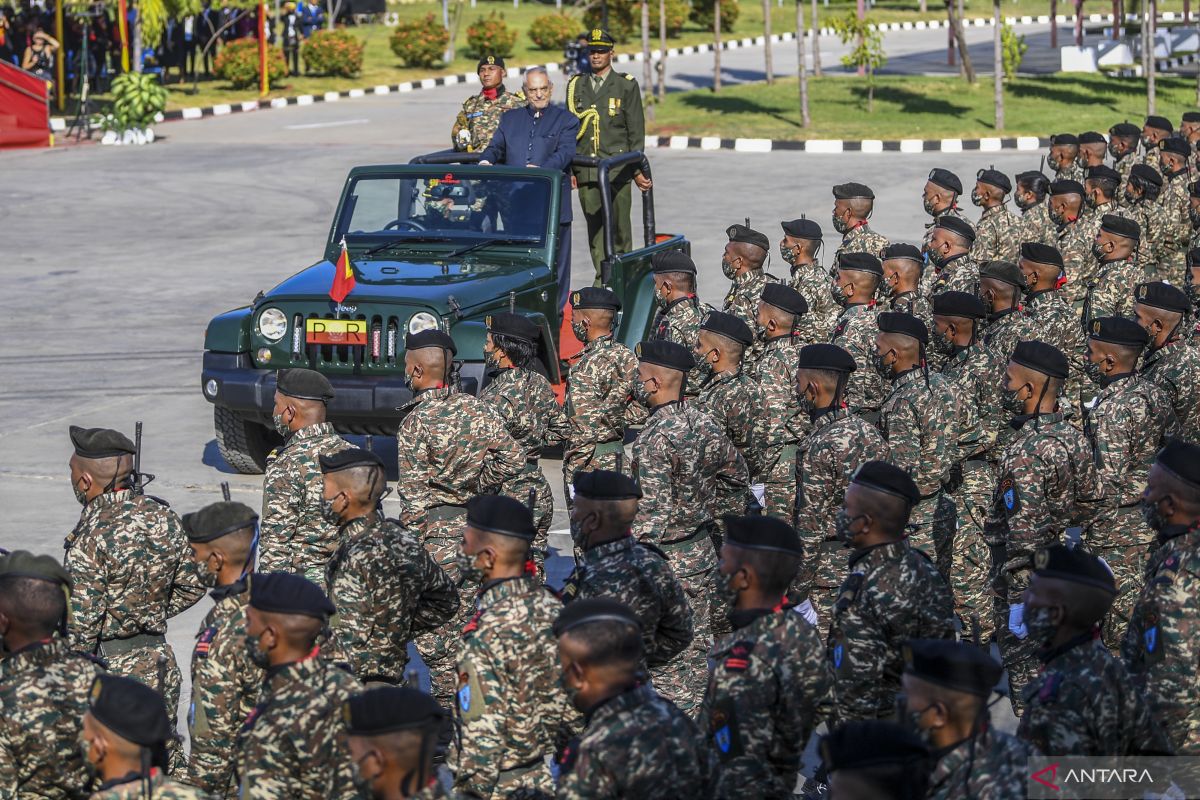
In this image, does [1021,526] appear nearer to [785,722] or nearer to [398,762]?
[785,722]

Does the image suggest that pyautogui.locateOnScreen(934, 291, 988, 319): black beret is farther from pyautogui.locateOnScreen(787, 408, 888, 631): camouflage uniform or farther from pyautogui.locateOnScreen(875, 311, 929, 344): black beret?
pyautogui.locateOnScreen(787, 408, 888, 631): camouflage uniform

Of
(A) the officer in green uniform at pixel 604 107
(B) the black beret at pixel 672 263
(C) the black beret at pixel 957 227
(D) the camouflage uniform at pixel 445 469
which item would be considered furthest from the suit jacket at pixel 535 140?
(D) the camouflage uniform at pixel 445 469

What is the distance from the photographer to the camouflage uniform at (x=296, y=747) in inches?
188

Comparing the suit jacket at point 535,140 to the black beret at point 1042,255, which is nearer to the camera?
the black beret at point 1042,255

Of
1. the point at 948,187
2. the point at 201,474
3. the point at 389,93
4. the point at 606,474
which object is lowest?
the point at 201,474

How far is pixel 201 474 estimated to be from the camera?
11.4 metres

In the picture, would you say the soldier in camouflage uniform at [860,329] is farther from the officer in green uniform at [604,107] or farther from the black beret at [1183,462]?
the officer in green uniform at [604,107]

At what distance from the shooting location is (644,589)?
600 centimetres

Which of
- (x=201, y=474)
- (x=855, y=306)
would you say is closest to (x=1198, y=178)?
(x=855, y=306)

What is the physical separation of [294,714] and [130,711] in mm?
488

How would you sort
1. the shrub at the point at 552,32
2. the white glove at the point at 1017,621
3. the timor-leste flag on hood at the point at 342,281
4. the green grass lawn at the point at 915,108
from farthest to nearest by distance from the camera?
the shrub at the point at 552,32
the green grass lawn at the point at 915,108
the timor-leste flag on hood at the point at 342,281
the white glove at the point at 1017,621

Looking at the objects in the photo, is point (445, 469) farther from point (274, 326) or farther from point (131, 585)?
point (274, 326)

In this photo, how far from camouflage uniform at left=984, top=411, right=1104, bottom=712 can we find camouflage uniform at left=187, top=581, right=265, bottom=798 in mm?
3432

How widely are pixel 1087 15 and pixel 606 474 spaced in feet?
167
